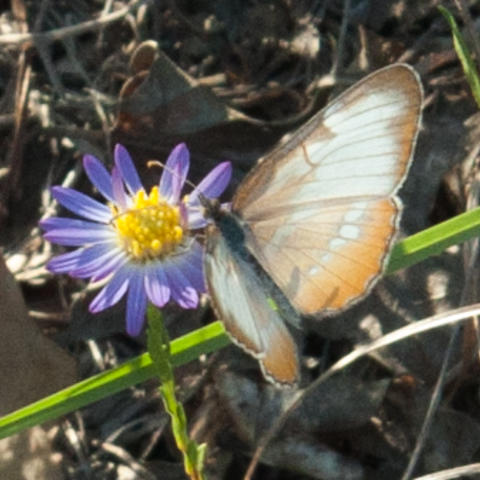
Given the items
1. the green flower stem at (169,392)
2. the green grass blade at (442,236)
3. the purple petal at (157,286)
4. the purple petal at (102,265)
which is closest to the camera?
the green flower stem at (169,392)

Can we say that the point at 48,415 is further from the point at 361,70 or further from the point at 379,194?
the point at 361,70

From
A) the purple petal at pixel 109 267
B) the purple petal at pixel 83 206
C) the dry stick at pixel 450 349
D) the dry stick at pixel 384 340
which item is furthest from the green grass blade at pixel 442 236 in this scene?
the purple petal at pixel 83 206

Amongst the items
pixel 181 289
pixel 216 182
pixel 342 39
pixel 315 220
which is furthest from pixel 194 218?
pixel 342 39

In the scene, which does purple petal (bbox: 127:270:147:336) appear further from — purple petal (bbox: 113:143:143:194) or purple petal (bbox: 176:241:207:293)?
purple petal (bbox: 113:143:143:194)

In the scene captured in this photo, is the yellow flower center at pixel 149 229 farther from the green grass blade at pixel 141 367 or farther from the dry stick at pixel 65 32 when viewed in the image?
the dry stick at pixel 65 32

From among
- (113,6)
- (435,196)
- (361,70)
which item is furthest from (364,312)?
(113,6)

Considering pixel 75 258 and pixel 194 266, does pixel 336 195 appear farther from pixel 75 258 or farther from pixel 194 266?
pixel 75 258
